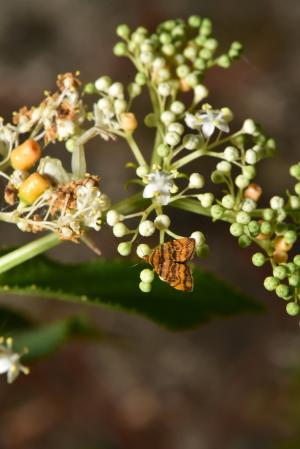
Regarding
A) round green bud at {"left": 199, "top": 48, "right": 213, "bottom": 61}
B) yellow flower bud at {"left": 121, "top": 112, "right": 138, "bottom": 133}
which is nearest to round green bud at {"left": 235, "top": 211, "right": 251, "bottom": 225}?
yellow flower bud at {"left": 121, "top": 112, "right": 138, "bottom": 133}

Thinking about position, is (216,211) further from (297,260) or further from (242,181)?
(297,260)

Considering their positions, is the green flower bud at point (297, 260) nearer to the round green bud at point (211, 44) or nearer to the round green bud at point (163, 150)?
the round green bud at point (163, 150)

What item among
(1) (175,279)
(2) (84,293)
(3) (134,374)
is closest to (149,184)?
(1) (175,279)

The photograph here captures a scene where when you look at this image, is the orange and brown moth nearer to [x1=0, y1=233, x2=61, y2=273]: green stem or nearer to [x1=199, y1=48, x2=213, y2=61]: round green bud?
[x1=0, y1=233, x2=61, y2=273]: green stem

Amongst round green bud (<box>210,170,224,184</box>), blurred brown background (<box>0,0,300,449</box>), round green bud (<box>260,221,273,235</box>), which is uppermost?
round green bud (<box>210,170,224,184</box>)

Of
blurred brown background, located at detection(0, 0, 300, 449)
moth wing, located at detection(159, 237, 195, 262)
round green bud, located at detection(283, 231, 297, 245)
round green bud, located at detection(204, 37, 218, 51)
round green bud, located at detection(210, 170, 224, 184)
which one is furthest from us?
blurred brown background, located at detection(0, 0, 300, 449)

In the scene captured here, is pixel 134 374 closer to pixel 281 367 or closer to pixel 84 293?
pixel 281 367
